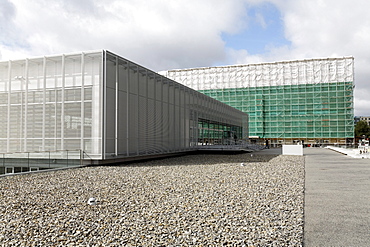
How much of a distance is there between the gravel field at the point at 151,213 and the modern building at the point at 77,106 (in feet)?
17.4

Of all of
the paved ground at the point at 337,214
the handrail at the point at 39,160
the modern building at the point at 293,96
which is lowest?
the paved ground at the point at 337,214

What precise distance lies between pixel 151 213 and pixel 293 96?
54.3m

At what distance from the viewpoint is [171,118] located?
2292 centimetres

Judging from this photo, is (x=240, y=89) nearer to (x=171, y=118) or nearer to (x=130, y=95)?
(x=171, y=118)

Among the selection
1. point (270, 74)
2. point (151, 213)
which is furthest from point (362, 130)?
point (151, 213)

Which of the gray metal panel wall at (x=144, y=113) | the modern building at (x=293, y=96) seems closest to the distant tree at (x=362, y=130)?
the modern building at (x=293, y=96)

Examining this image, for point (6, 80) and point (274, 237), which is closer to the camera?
point (274, 237)

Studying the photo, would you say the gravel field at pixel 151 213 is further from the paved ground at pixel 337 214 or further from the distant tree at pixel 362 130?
the distant tree at pixel 362 130

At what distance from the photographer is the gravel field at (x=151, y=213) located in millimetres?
4652

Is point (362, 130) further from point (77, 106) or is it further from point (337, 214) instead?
point (337, 214)

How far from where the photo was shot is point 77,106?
1564 centimetres

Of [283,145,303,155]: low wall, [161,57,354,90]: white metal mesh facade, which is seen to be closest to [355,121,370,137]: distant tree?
[161,57,354,90]: white metal mesh facade

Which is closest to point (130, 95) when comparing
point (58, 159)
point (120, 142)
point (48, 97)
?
point (120, 142)

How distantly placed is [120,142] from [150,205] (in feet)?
32.1
